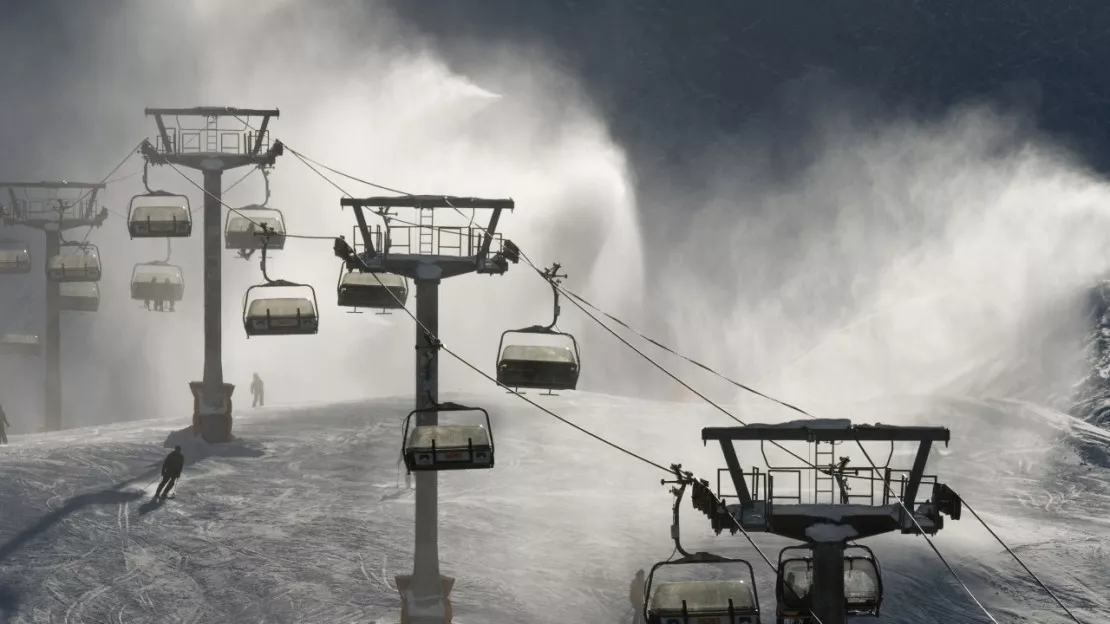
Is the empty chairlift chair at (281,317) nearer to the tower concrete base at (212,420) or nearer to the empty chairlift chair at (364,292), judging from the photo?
the empty chairlift chair at (364,292)

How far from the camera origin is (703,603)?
20000mm

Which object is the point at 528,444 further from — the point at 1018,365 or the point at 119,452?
the point at 1018,365

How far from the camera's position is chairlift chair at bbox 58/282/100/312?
A: 54.0 metres

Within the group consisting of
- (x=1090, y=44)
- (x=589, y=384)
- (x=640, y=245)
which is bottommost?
(x=589, y=384)

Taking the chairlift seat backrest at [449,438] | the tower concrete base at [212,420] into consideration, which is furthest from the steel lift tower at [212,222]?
the chairlift seat backrest at [449,438]

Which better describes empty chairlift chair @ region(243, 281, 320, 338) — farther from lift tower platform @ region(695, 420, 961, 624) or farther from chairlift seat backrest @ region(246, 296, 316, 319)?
lift tower platform @ region(695, 420, 961, 624)

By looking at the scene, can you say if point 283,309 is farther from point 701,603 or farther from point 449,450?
point 701,603

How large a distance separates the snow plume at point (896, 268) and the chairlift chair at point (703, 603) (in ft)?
126

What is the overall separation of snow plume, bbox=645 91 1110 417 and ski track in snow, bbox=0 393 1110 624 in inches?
619

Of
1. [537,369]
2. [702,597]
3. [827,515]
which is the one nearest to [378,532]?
[537,369]

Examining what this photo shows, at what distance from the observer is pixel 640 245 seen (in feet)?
500

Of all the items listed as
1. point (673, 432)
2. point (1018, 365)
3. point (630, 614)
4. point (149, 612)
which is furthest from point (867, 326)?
point (149, 612)

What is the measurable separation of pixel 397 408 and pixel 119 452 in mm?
9794

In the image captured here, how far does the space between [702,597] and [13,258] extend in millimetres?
39858
